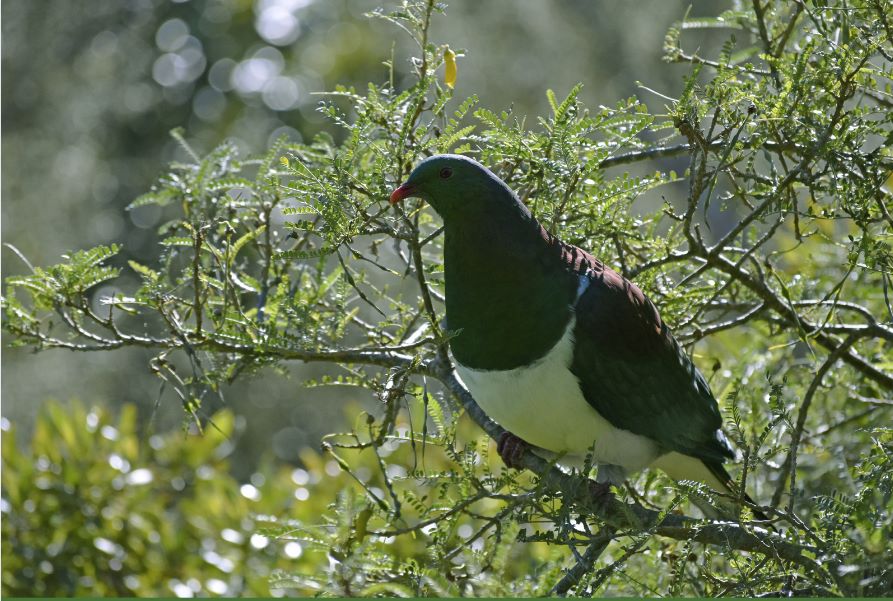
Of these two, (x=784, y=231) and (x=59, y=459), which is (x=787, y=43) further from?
(x=59, y=459)

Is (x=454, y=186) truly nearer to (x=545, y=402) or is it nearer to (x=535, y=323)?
(x=535, y=323)

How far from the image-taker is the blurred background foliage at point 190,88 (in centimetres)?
807

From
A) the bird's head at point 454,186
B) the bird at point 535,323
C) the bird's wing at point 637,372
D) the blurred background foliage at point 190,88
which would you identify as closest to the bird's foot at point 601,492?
the bird at point 535,323

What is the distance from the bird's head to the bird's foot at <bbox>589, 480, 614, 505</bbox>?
2.21ft

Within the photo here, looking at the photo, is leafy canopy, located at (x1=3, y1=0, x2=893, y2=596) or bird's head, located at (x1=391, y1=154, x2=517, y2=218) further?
bird's head, located at (x1=391, y1=154, x2=517, y2=218)

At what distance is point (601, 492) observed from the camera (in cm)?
240

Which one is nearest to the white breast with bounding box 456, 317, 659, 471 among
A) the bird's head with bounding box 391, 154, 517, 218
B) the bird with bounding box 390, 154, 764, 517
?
the bird with bounding box 390, 154, 764, 517

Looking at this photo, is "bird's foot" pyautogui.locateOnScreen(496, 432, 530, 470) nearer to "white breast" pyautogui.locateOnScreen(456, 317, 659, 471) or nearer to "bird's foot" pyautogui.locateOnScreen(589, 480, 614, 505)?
"white breast" pyautogui.locateOnScreen(456, 317, 659, 471)

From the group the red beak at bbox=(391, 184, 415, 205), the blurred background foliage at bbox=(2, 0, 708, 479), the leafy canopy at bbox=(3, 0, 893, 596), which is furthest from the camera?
the blurred background foliage at bbox=(2, 0, 708, 479)

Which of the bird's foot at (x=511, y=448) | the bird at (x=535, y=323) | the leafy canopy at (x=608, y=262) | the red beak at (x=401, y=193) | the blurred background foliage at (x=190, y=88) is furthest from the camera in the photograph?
the blurred background foliage at (x=190, y=88)

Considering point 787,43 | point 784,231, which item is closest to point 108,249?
point 787,43

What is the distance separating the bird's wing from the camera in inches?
92.7

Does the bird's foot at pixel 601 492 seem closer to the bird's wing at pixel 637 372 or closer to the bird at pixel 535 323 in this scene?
the bird at pixel 535 323

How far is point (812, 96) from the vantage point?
210 cm
